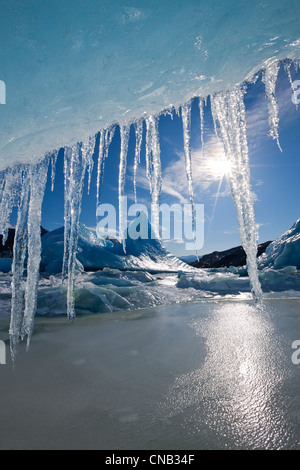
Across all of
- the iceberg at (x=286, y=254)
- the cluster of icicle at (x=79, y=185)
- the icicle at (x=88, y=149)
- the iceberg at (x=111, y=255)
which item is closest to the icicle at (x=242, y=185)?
the cluster of icicle at (x=79, y=185)

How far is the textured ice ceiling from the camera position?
5.24 ft

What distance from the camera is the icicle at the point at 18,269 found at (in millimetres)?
2232

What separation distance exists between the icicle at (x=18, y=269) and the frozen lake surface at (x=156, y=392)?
0.24m

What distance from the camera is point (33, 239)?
287 centimetres

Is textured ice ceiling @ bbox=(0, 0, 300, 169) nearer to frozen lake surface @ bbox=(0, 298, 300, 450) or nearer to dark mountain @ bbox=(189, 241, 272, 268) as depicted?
frozen lake surface @ bbox=(0, 298, 300, 450)

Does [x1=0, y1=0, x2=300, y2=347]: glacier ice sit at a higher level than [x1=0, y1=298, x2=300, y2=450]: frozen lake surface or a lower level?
higher

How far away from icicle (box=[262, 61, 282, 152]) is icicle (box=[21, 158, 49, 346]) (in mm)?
2843

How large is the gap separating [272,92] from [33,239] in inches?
130

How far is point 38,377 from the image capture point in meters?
1.58

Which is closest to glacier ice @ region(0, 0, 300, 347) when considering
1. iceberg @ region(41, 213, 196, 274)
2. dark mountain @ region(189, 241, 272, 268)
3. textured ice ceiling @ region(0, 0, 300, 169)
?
textured ice ceiling @ region(0, 0, 300, 169)

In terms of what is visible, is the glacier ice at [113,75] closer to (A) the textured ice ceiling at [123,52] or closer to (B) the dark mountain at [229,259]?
(A) the textured ice ceiling at [123,52]

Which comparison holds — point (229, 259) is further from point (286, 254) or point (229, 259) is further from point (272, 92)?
point (272, 92)
